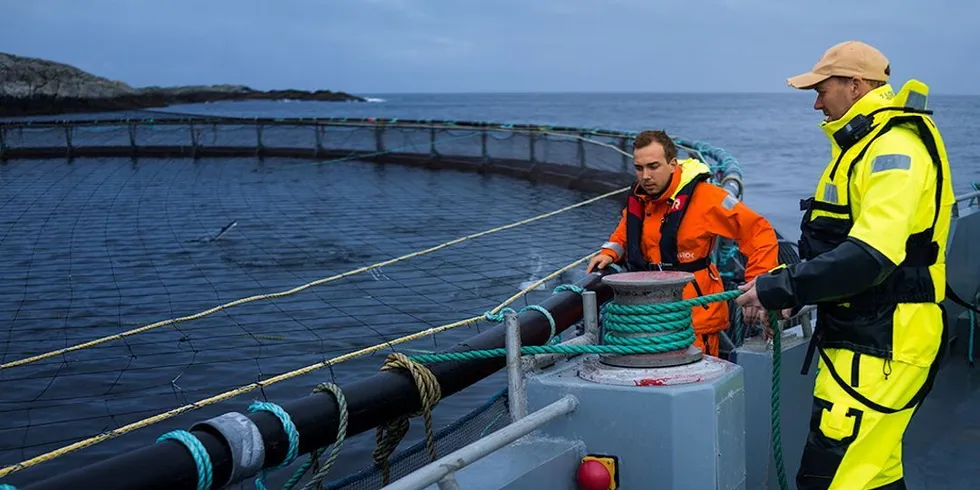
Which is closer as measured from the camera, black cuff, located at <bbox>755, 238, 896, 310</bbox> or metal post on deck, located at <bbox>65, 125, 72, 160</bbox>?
black cuff, located at <bbox>755, 238, 896, 310</bbox>

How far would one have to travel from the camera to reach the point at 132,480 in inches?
84.7

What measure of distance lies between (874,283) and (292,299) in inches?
360

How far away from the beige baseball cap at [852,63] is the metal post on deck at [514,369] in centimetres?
128

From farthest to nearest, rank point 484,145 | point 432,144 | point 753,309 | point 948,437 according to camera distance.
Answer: point 432,144
point 484,145
point 948,437
point 753,309

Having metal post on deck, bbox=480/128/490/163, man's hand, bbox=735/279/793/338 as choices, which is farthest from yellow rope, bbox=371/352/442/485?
metal post on deck, bbox=480/128/490/163

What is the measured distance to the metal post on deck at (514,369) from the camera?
118 inches

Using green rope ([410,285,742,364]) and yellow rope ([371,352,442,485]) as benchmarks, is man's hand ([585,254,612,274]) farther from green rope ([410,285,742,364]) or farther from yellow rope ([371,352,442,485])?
yellow rope ([371,352,442,485])

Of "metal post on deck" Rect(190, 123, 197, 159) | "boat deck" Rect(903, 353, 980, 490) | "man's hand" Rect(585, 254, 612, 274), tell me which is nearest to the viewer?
"man's hand" Rect(585, 254, 612, 274)

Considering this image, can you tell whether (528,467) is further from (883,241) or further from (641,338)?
(883,241)

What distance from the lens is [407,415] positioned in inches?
120

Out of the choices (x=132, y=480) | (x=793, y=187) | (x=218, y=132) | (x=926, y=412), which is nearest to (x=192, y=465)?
(x=132, y=480)

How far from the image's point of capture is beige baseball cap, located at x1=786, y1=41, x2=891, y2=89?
10.2 feet

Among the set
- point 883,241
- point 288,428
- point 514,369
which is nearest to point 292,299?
point 514,369

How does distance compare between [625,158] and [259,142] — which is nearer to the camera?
[625,158]
